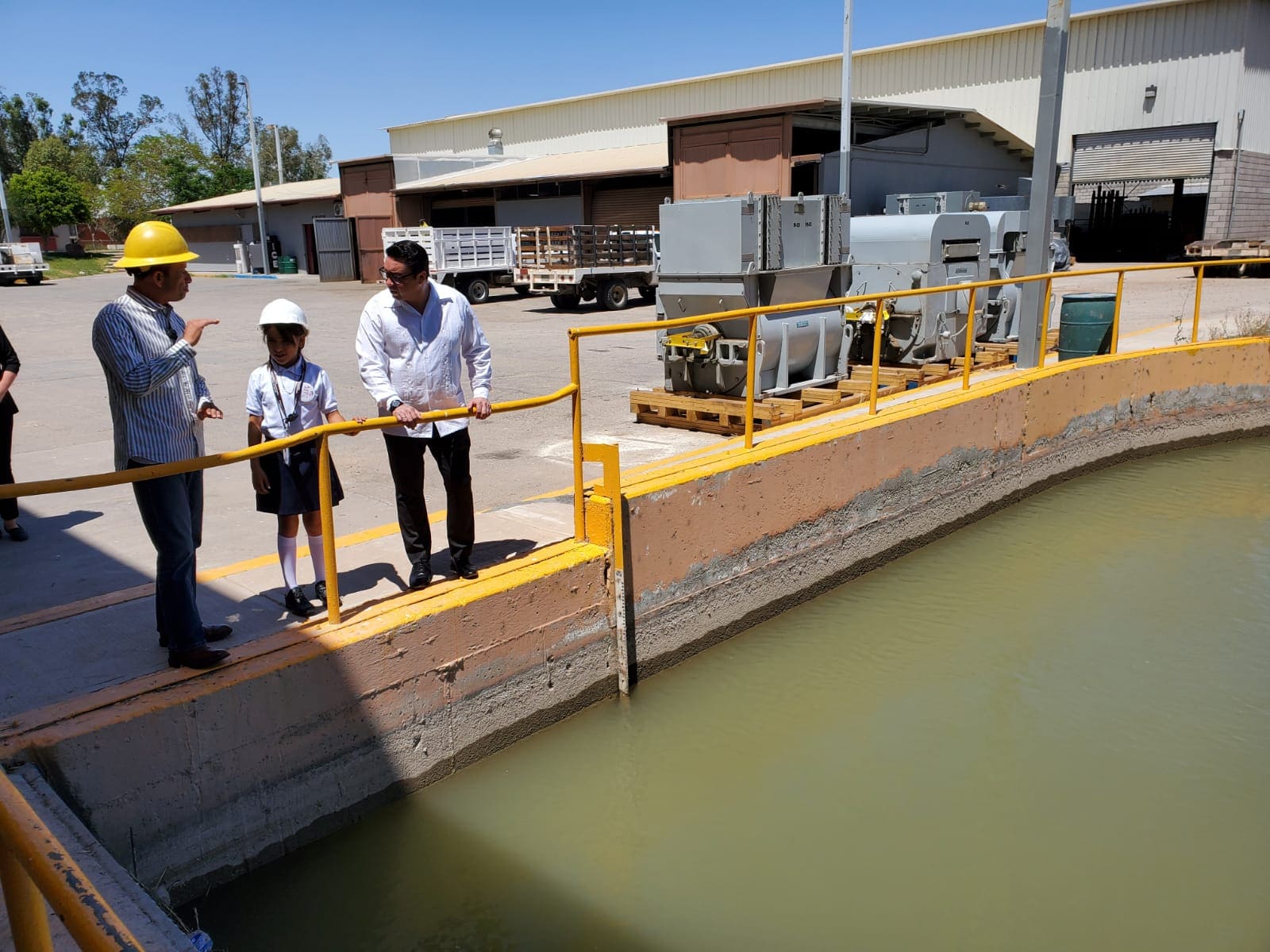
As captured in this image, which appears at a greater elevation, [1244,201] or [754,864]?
[1244,201]

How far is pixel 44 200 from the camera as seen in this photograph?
179 ft

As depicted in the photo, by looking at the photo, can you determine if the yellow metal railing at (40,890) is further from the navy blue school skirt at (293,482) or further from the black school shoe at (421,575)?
the black school shoe at (421,575)

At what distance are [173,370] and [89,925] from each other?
7.82ft

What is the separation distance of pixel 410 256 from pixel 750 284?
14.4ft

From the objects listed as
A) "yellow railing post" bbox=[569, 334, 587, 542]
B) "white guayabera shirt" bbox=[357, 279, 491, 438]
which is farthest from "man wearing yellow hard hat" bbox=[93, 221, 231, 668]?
"yellow railing post" bbox=[569, 334, 587, 542]

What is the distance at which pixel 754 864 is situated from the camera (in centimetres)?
414

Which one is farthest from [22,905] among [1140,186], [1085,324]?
[1140,186]

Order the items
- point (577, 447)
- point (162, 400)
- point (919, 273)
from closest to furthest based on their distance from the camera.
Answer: point (162, 400) < point (577, 447) < point (919, 273)

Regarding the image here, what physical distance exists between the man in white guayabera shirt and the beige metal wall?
27855mm

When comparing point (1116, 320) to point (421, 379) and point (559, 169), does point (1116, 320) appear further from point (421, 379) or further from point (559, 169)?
point (559, 169)

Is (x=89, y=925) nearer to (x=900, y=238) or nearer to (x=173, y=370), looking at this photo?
(x=173, y=370)

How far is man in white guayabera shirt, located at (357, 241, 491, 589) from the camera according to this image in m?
4.35

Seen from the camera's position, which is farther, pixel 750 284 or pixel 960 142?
pixel 960 142

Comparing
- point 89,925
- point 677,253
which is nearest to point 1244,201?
point 677,253
